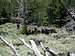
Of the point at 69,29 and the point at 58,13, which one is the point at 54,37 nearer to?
the point at 69,29

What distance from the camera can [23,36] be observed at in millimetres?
17453

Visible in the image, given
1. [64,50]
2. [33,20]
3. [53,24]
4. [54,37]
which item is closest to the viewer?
[64,50]

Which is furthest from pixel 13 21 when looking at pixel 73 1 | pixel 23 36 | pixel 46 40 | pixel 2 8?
pixel 46 40

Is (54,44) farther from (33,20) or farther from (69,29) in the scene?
(33,20)

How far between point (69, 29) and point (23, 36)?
16.5 feet

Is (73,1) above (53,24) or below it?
above

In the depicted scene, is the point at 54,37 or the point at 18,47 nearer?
the point at 18,47

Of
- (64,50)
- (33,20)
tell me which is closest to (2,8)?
(33,20)

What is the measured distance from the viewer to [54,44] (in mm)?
14852

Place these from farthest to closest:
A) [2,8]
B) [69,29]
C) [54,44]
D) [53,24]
→ [2,8] → [53,24] → [69,29] → [54,44]

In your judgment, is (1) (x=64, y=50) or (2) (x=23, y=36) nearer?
(1) (x=64, y=50)

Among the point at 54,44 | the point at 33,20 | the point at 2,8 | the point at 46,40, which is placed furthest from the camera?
the point at 2,8

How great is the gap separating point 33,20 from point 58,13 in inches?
122

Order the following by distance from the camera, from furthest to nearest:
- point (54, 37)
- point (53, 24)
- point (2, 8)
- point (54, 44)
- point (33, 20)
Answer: point (2, 8)
point (33, 20)
point (53, 24)
point (54, 37)
point (54, 44)
